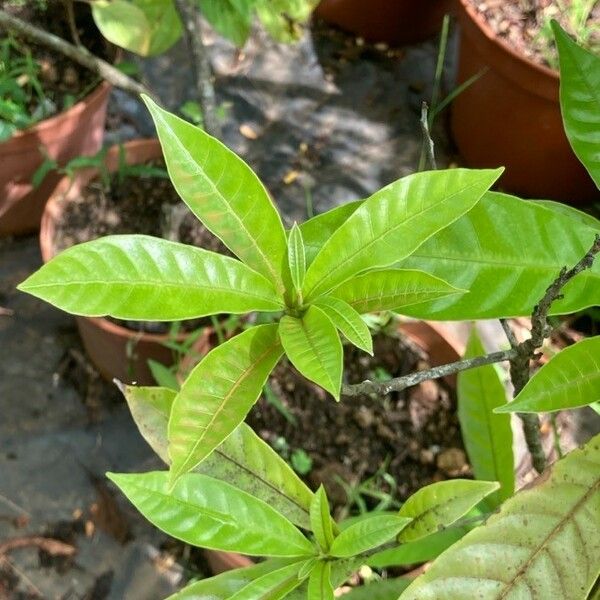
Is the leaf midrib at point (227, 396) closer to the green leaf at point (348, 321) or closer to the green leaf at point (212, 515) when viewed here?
the green leaf at point (348, 321)

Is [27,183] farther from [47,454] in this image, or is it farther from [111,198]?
[47,454]

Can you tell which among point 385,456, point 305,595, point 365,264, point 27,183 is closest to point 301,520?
point 305,595

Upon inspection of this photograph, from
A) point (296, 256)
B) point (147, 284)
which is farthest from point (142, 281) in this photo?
point (296, 256)

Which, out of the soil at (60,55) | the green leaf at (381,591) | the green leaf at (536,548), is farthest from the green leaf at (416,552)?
the soil at (60,55)

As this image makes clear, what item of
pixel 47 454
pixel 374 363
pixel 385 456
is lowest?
pixel 47 454

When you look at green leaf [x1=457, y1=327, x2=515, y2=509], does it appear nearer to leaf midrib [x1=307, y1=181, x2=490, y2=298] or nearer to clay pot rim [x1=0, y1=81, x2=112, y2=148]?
leaf midrib [x1=307, y1=181, x2=490, y2=298]

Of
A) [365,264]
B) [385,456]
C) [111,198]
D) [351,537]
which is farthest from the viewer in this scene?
[111,198]
